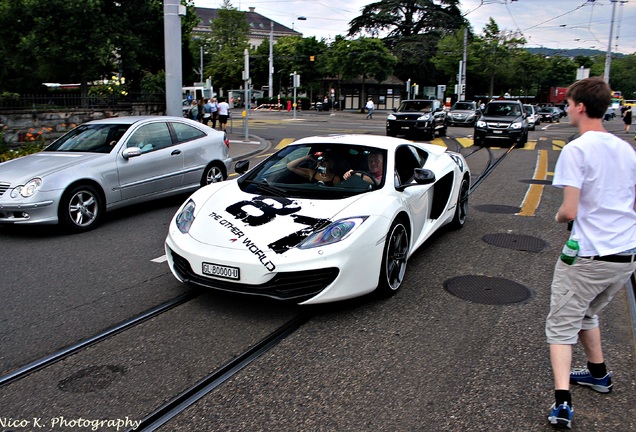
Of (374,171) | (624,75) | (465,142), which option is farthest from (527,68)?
(374,171)

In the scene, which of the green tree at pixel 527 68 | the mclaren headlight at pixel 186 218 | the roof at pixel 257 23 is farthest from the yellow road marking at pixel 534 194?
the roof at pixel 257 23

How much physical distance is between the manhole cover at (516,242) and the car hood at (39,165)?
5.41m

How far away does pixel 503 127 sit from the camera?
821 inches

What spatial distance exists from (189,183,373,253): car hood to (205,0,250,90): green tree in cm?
7808

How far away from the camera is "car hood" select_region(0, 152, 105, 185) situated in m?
7.16

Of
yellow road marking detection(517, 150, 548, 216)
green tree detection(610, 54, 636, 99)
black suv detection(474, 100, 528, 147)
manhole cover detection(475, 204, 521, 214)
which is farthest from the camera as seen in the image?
green tree detection(610, 54, 636, 99)

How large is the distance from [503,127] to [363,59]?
3769 cm

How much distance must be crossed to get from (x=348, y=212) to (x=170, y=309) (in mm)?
1707

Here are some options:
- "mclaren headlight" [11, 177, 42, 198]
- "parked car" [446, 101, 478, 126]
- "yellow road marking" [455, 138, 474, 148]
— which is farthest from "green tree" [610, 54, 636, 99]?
"mclaren headlight" [11, 177, 42, 198]

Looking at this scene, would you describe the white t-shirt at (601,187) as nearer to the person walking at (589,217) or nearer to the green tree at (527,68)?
the person walking at (589,217)

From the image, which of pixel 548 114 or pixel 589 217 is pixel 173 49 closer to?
pixel 589 217

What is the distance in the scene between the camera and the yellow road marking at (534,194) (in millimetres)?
9094

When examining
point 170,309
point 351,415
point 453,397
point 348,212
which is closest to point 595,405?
point 453,397

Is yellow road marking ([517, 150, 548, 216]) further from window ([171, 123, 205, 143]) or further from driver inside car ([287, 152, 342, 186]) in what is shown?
window ([171, 123, 205, 143])
